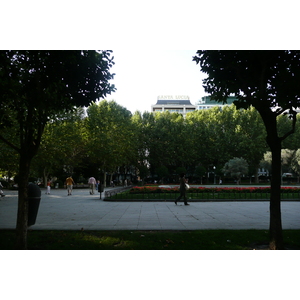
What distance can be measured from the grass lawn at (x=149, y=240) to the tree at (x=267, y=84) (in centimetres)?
93

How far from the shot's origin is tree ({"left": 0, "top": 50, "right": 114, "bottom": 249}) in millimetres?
5918

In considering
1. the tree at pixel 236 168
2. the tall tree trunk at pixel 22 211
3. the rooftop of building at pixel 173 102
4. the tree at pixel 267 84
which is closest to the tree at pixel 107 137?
the tree at pixel 236 168

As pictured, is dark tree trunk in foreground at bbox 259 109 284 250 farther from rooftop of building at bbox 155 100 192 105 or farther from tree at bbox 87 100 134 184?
rooftop of building at bbox 155 100 192 105

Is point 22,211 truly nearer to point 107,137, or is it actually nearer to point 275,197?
point 275,197

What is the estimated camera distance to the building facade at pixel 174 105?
117m

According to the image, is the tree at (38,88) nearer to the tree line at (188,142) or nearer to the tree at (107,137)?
the tree at (107,137)

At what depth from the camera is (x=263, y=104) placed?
6.19 meters

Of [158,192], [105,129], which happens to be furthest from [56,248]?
[105,129]

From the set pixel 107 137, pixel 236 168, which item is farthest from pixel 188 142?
pixel 107 137

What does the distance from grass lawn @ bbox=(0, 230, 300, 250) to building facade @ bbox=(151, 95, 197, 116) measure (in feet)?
348

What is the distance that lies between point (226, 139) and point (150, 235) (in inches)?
1907

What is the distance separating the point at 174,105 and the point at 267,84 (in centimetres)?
11158

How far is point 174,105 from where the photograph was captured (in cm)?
11794

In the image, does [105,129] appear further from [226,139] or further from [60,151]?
[226,139]
